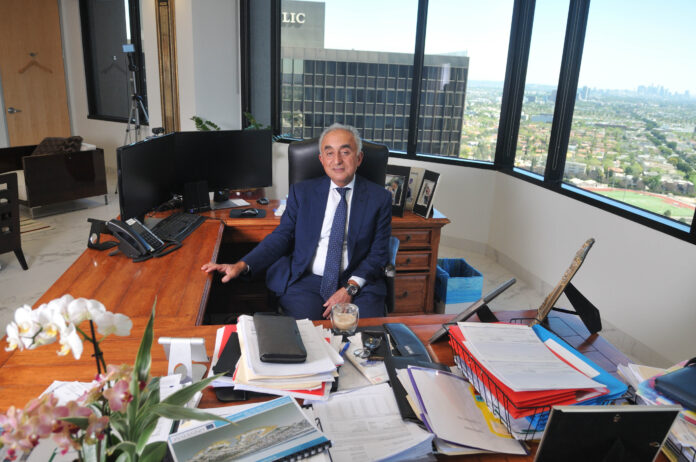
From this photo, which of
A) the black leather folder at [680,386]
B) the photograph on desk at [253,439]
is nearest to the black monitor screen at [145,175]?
the photograph on desk at [253,439]

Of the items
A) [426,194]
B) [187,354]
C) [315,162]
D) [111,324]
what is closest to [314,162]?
[315,162]

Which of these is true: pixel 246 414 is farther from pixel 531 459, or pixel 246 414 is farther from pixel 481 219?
pixel 481 219

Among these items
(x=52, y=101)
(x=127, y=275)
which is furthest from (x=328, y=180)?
(x=52, y=101)

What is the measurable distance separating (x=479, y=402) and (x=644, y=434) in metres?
0.37

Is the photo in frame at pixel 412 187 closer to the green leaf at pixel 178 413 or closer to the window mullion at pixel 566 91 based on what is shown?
the window mullion at pixel 566 91

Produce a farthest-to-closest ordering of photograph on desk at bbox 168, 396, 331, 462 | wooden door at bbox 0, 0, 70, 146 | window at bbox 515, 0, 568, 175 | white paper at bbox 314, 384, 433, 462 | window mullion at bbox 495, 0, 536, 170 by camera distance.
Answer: wooden door at bbox 0, 0, 70, 146 → window mullion at bbox 495, 0, 536, 170 → window at bbox 515, 0, 568, 175 → white paper at bbox 314, 384, 433, 462 → photograph on desk at bbox 168, 396, 331, 462

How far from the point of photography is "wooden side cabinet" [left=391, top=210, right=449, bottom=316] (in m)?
2.96

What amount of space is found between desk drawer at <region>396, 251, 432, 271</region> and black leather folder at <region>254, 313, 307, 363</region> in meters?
1.66

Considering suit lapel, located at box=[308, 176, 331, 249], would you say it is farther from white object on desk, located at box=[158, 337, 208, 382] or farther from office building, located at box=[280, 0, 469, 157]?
office building, located at box=[280, 0, 469, 157]

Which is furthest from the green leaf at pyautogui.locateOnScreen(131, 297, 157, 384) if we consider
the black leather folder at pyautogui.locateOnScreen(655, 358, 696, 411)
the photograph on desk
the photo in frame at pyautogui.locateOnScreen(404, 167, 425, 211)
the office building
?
the office building

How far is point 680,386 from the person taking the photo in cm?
117

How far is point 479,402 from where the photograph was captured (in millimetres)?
1230

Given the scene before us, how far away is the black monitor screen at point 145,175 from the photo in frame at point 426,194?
141 centimetres

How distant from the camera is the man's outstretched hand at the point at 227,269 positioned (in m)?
2.05
